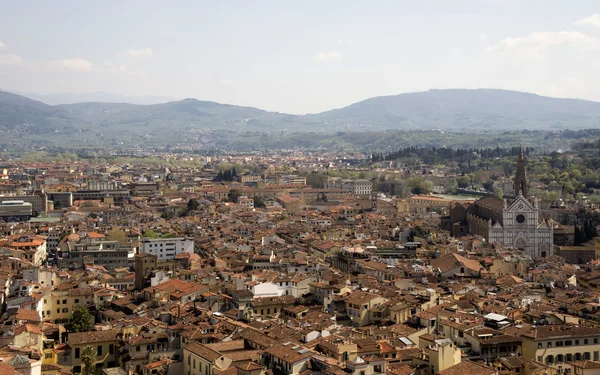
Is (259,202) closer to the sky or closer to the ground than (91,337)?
closer to the ground

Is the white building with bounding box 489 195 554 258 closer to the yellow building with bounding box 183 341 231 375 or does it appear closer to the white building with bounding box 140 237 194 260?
the white building with bounding box 140 237 194 260

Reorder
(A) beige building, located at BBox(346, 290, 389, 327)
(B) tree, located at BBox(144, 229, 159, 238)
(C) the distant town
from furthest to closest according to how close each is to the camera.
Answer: (B) tree, located at BBox(144, 229, 159, 238) → (A) beige building, located at BBox(346, 290, 389, 327) → (C) the distant town

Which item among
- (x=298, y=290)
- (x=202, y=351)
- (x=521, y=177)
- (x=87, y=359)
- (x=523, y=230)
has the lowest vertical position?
(x=523, y=230)

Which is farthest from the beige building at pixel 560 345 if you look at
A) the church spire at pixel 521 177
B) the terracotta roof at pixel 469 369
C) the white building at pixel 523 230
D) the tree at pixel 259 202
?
the tree at pixel 259 202

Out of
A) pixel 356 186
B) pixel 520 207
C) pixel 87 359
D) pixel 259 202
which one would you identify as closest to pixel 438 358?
pixel 87 359

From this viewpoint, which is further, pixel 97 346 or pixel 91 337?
pixel 91 337

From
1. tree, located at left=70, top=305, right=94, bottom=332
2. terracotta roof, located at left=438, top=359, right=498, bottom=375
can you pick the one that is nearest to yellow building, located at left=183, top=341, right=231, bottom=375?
terracotta roof, located at left=438, top=359, right=498, bottom=375

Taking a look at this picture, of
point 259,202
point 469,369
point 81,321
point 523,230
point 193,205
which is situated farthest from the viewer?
point 259,202

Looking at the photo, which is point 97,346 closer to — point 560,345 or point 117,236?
point 560,345
